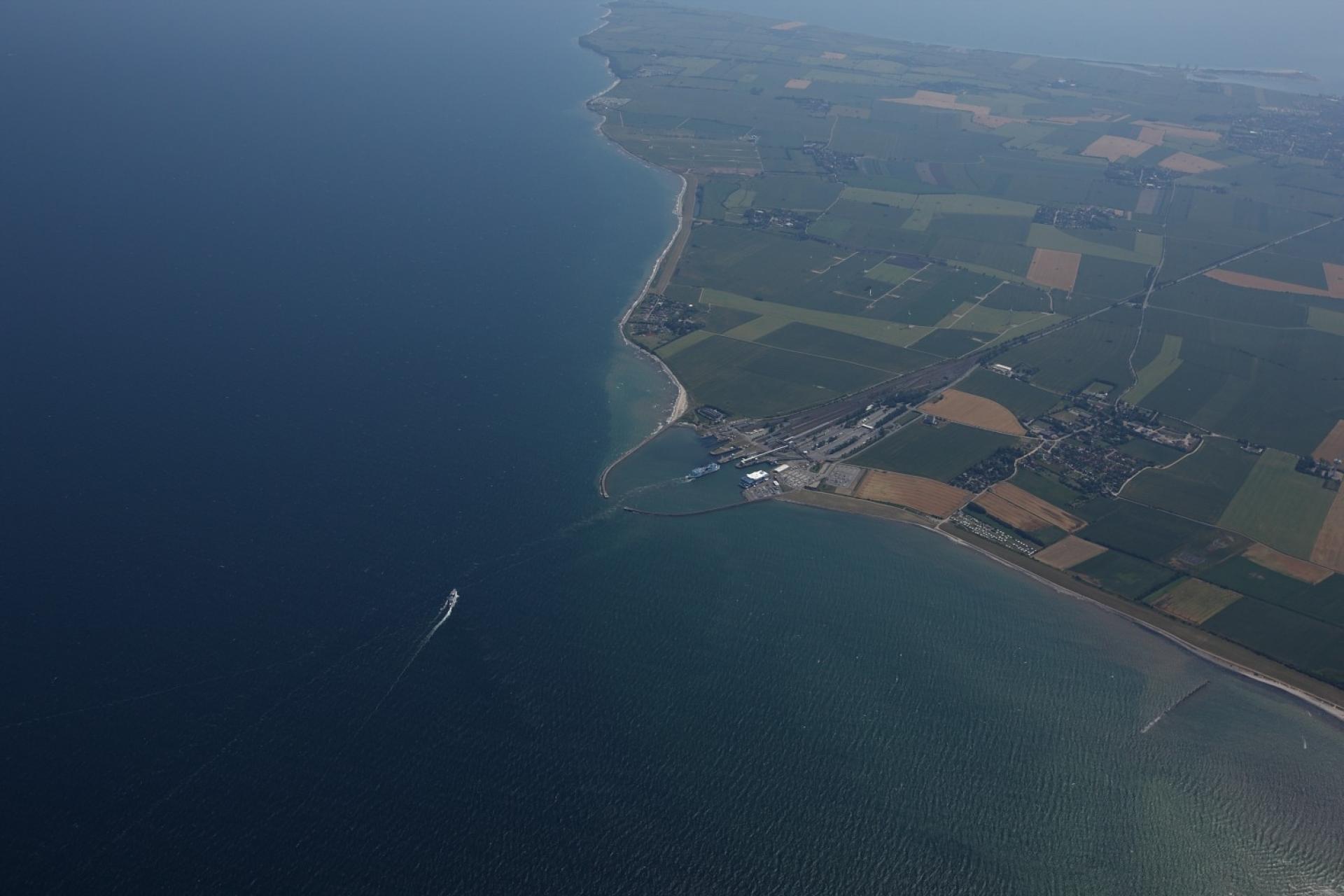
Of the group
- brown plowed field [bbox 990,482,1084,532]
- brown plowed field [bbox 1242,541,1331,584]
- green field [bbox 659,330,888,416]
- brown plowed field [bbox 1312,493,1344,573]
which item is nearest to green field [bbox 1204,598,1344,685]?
brown plowed field [bbox 1242,541,1331,584]

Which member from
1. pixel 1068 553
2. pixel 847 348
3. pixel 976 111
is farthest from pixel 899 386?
pixel 976 111

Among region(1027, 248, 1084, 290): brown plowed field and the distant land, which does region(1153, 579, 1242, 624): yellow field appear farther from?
region(1027, 248, 1084, 290): brown plowed field

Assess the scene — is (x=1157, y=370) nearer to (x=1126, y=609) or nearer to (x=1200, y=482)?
(x=1200, y=482)

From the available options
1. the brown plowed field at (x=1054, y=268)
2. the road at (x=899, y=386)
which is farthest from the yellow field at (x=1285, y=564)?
the brown plowed field at (x=1054, y=268)

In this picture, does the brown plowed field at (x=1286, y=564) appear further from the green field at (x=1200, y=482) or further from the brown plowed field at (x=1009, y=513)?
the brown plowed field at (x=1009, y=513)

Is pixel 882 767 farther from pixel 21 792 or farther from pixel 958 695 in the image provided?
pixel 21 792
